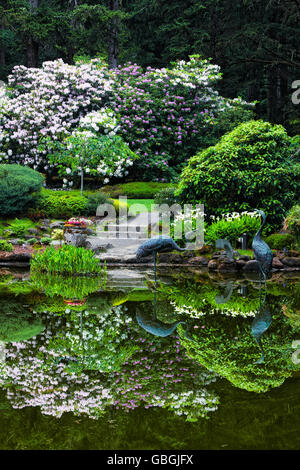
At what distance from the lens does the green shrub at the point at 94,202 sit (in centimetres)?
1506

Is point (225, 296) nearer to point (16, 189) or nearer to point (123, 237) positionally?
point (123, 237)

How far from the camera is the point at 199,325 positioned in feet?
19.3

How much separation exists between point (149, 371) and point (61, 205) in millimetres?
11204

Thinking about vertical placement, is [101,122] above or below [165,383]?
above

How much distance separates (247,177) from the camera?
11883 mm

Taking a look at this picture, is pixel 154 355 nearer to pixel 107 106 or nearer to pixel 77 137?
pixel 77 137

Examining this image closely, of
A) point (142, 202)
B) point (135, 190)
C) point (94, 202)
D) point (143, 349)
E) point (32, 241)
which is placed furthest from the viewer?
point (135, 190)

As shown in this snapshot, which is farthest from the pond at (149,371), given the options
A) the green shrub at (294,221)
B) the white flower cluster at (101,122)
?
the white flower cluster at (101,122)

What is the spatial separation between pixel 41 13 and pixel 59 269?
16.8 metres

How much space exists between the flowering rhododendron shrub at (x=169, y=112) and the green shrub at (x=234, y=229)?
750 centimetres

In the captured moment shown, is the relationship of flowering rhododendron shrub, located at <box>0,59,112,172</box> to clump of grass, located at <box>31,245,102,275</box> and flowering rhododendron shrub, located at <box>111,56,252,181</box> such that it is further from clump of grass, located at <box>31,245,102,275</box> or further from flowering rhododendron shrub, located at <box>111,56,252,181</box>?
clump of grass, located at <box>31,245,102,275</box>

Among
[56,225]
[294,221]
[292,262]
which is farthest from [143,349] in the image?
[56,225]

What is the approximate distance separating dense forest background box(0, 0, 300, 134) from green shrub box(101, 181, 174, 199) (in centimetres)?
562
